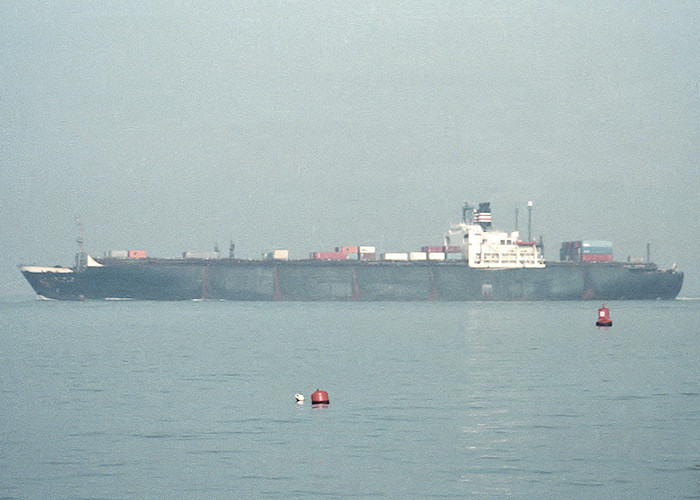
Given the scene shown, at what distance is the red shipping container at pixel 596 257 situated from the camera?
467 feet

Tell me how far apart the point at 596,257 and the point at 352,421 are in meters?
120

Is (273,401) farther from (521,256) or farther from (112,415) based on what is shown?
(521,256)

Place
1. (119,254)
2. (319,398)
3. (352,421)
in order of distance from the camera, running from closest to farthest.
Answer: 1. (352,421)
2. (319,398)
3. (119,254)

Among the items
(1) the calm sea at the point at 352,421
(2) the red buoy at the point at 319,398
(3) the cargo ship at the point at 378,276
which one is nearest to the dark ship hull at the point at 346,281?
(3) the cargo ship at the point at 378,276

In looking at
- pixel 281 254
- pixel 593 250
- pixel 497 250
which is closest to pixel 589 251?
pixel 593 250

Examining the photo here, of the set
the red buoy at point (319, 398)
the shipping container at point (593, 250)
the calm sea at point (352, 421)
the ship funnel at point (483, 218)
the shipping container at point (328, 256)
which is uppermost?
the ship funnel at point (483, 218)

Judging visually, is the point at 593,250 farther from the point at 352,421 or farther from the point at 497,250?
the point at 352,421

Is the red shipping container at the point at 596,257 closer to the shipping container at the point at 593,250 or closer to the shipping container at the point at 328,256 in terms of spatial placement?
the shipping container at the point at 593,250

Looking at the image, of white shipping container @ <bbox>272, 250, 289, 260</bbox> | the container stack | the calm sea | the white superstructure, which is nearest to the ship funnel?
the white superstructure

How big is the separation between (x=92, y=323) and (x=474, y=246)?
222ft

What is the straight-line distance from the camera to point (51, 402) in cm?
3262

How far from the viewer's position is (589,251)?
14450 centimetres

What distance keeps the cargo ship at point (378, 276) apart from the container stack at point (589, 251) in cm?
23

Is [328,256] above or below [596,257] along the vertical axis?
below
